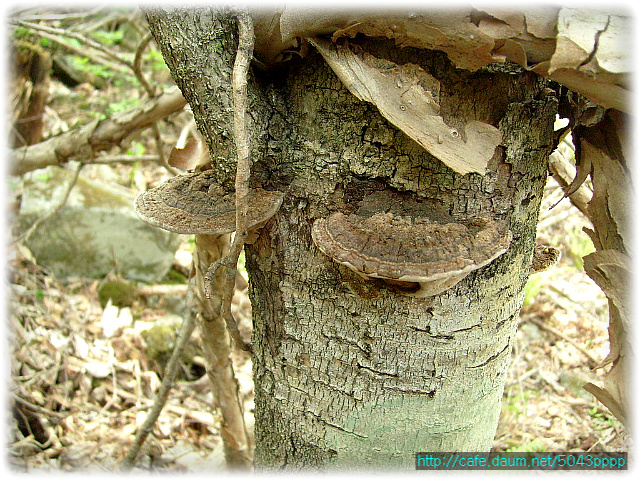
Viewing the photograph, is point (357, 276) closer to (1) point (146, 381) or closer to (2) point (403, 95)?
(2) point (403, 95)

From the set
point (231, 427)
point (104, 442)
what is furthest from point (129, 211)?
point (231, 427)

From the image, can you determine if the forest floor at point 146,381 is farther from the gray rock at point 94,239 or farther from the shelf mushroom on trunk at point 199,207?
the shelf mushroom on trunk at point 199,207

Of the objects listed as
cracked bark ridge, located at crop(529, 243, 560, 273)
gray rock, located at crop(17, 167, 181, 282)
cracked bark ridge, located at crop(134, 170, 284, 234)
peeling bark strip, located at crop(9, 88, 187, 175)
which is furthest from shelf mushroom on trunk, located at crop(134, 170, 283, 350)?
gray rock, located at crop(17, 167, 181, 282)

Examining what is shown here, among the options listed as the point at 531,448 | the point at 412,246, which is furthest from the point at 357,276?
the point at 531,448

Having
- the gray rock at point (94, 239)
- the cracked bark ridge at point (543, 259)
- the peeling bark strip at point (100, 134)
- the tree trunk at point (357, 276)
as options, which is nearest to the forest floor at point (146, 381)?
the gray rock at point (94, 239)

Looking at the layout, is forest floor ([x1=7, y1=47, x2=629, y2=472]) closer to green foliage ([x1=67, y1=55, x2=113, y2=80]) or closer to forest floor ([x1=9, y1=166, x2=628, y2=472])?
forest floor ([x1=9, y1=166, x2=628, y2=472])

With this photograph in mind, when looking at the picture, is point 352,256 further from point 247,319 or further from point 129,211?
point 129,211
